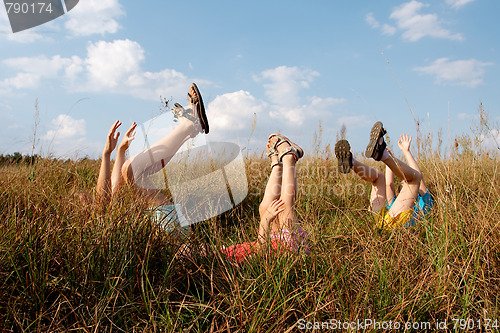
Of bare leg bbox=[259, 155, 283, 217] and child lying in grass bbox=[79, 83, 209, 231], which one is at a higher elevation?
child lying in grass bbox=[79, 83, 209, 231]

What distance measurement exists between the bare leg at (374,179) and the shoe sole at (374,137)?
0.37 m

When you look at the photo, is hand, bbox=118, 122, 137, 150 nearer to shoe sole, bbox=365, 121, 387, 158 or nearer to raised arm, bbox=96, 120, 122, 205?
raised arm, bbox=96, 120, 122, 205

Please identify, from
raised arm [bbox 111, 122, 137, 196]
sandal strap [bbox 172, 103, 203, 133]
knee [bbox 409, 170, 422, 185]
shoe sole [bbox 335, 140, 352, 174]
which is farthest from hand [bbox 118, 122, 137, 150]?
knee [bbox 409, 170, 422, 185]

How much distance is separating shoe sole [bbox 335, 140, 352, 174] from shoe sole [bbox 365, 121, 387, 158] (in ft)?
0.89

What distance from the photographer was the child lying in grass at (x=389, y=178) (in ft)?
9.94

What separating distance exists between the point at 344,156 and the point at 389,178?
0.57 metres

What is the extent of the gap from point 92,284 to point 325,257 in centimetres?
109

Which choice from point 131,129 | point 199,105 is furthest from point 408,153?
point 131,129

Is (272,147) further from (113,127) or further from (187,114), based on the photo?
(113,127)

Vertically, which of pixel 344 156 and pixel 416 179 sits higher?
pixel 344 156

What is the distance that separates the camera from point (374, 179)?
11.7ft

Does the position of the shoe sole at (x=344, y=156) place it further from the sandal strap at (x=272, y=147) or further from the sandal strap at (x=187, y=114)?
the sandal strap at (x=187, y=114)

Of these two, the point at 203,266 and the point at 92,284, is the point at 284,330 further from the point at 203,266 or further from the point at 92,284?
the point at 92,284

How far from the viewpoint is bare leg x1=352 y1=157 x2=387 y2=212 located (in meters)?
3.51
